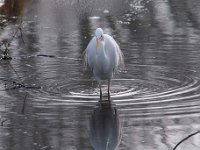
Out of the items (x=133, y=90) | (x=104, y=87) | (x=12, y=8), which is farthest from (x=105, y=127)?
(x=12, y=8)

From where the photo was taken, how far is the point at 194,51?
11734 mm

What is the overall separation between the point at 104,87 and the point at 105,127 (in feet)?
6.94

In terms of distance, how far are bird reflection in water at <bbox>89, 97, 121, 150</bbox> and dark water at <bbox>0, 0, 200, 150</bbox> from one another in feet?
0.04

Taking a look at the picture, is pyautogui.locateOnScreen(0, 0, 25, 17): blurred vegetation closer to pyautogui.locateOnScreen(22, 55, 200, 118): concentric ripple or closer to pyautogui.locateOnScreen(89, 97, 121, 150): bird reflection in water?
pyautogui.locateOnScreen(22, 55, 200, 118): concentric ripple

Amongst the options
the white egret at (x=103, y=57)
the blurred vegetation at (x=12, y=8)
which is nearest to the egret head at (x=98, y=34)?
the white egret at (x=103, y=57)

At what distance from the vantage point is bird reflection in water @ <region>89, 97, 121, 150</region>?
22.9 feet

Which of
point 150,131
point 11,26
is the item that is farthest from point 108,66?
point 11,26

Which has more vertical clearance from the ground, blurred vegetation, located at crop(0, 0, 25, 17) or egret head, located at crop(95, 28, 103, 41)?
egret head, located at crop(95, 28, 103, 41)

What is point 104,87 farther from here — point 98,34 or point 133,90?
point 98,34

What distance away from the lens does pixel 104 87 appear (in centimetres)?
986

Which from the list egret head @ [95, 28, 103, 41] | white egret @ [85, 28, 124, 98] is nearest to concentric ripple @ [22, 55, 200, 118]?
white egret @ [85, 28, 124, 98]

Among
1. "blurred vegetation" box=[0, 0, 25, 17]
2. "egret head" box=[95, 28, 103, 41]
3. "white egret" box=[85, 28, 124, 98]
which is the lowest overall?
"blurred vegetation" box=[0, 0, 25, 17]

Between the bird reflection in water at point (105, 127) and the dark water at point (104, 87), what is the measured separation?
0.01 metres

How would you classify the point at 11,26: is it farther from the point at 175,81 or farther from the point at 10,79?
the point at 175,81
